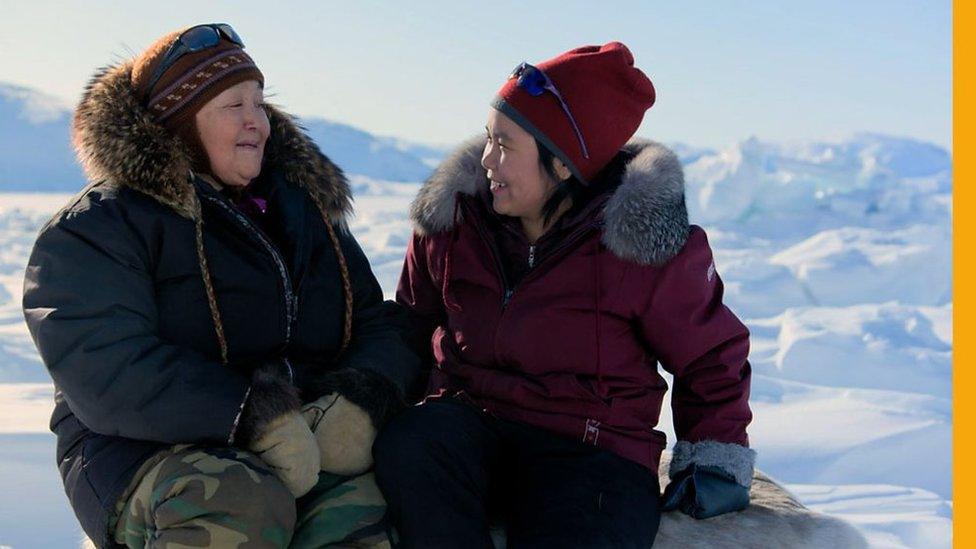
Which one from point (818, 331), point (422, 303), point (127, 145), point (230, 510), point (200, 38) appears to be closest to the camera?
point (230, 510)

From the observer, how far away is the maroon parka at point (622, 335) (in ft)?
8.13

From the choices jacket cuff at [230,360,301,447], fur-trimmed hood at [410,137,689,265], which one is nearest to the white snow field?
fur-trimmed hood at [410,137,689,265]

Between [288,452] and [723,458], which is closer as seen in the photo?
[288,452]

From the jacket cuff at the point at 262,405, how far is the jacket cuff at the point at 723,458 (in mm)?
918

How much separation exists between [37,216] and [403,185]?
5.65 meters

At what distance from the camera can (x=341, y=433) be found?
2375mm

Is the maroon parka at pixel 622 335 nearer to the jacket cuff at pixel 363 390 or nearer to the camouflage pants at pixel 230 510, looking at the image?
the jacket cuff at pixel 363 390

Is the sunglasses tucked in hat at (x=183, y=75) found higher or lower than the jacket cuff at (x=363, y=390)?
higher

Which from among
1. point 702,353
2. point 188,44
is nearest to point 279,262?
point 188,44

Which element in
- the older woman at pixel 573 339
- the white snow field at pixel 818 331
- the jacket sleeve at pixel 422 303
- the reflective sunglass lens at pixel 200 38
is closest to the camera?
the older woman at pixel 573 339

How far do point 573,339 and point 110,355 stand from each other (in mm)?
1006

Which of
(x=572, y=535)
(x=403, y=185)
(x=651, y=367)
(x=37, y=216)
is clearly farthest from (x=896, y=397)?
(x=403, y=185)

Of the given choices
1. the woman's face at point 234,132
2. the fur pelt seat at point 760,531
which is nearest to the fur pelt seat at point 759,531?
the fur pelt seat at point 760,531

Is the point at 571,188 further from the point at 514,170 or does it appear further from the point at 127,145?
the point at 127,145
